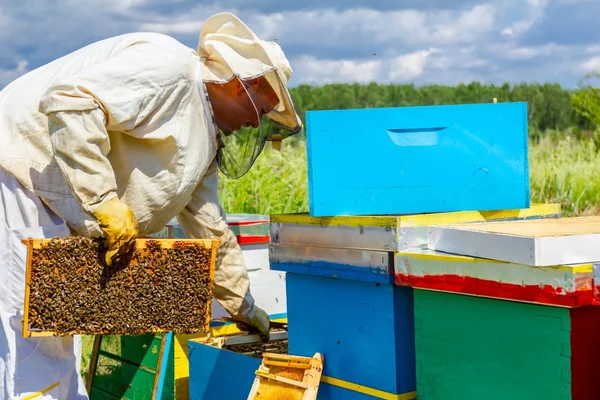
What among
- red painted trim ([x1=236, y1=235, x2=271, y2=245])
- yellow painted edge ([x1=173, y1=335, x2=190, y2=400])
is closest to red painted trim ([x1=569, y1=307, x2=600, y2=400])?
yellow painted edge ([x1=173, y1=335, x2=190, y2=400])

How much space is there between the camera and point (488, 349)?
6.77ft

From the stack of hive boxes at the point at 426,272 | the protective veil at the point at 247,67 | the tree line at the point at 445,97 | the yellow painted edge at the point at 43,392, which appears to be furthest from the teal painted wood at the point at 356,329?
the tree line at the point at 445,97

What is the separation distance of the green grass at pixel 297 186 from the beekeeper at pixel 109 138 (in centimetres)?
453

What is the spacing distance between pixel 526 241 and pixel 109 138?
1673 mm

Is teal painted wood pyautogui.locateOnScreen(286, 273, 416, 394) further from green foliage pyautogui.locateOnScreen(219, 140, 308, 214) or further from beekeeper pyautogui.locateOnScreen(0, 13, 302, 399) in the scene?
green foliage pyautogui.locateOnScreen(219, 140, 308, 214)

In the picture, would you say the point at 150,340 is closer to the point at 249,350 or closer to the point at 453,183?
the point at 249,350

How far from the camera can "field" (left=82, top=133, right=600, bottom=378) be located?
7836mm

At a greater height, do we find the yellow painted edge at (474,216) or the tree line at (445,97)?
the tree line at (445,97)

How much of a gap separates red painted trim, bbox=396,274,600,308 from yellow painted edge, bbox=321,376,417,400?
36 centimetres

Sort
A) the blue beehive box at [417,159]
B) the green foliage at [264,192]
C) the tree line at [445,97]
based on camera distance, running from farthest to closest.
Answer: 1. the tree line at [445,97]
2. the green foliage at [264,192]
3. the blue beehive box at [417,159]

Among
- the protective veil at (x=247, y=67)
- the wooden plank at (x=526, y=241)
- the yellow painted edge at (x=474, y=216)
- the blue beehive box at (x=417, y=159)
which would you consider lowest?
the wooden plank at (x=526, y=241)

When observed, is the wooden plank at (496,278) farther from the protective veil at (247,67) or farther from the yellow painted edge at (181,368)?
the yellow painted edge at (181,368)

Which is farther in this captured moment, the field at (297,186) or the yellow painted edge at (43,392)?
the field at (297,186)

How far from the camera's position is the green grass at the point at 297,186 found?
7836mm
